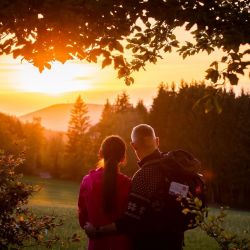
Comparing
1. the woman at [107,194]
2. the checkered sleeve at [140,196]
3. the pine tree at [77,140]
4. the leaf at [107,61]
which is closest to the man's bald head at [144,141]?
the woman at [107,194]

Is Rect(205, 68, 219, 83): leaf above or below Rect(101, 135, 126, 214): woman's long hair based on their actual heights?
above

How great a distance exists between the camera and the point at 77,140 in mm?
98812

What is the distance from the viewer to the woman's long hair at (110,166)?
5527mm

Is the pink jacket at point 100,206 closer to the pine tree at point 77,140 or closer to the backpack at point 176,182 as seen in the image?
the backpack at point 176,182

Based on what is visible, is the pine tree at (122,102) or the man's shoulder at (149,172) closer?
the man's shoulder at (149,172)

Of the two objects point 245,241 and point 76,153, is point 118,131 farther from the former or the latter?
point 245,241

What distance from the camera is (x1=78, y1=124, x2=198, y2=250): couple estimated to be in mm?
→ 5047

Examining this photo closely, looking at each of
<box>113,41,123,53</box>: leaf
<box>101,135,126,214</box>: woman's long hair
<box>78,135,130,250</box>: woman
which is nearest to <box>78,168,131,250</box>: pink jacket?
<box>78,135,130,250</box>: woman

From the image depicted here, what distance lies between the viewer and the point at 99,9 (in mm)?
4395

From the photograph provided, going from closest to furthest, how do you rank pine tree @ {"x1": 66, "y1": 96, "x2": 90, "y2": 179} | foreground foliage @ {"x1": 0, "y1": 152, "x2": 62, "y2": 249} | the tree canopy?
the tree canopy, foreground foliage @ {"x1": 0, "y1": 152, "x2": 62, "y2": 249}, pine tree @ {"x1": 66, "y1": 96, "x2": 90, "y2": 179}

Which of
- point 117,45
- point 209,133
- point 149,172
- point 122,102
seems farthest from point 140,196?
point 122,102

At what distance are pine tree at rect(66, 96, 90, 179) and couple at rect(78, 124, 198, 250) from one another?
79.3 metres

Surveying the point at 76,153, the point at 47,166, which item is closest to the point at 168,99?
the point at 76,153

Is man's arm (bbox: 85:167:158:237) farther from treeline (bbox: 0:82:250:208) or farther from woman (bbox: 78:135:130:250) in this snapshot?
treeline (bbox: 0:82:250:208)
